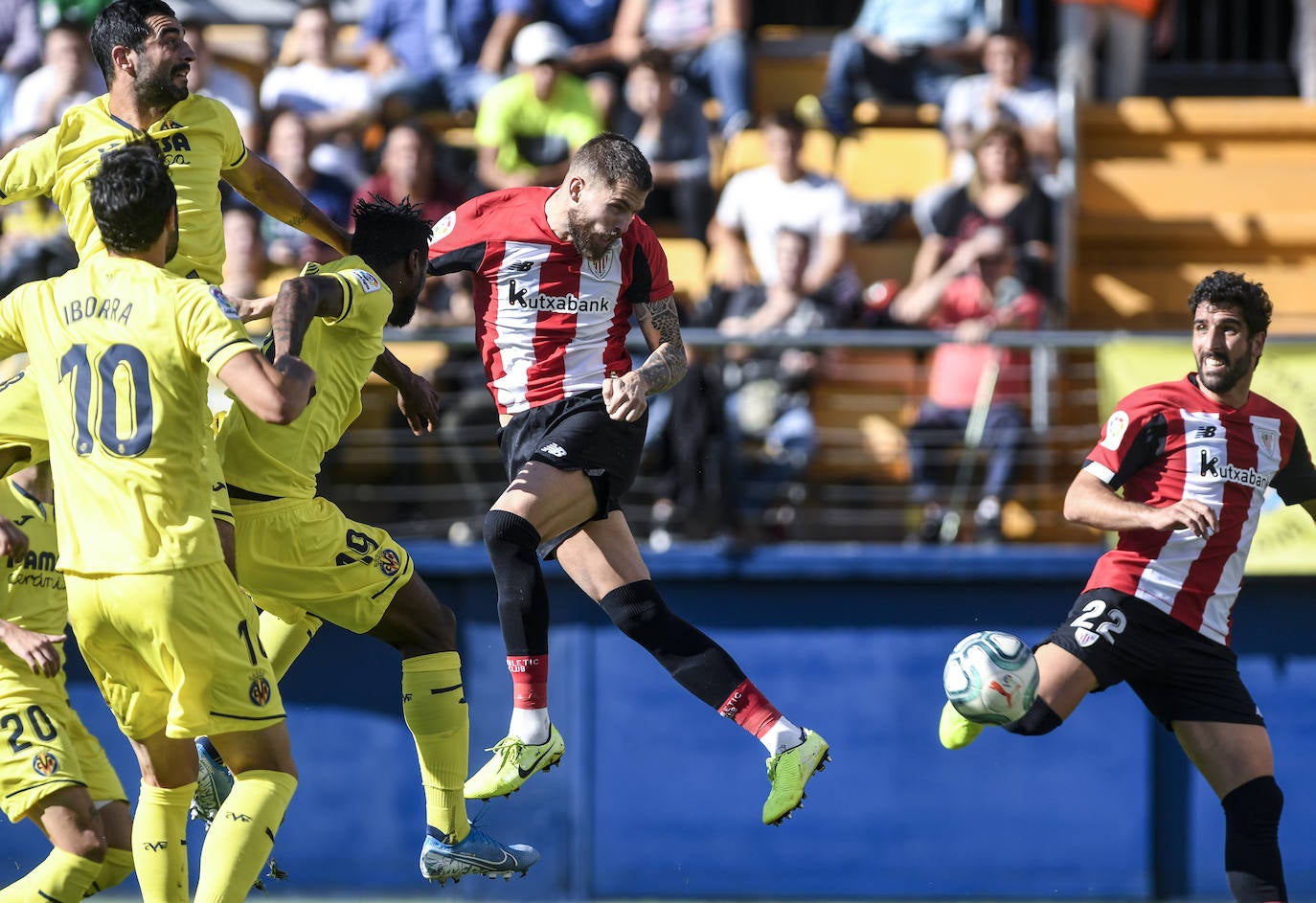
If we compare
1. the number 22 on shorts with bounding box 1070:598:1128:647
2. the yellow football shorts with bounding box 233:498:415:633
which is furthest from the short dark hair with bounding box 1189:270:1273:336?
the yellow football shorts with bounding box 233:498:415:633

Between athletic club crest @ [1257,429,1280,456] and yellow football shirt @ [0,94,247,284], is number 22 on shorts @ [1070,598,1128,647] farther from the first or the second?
yellow football shirt @ [0,94,247,284]

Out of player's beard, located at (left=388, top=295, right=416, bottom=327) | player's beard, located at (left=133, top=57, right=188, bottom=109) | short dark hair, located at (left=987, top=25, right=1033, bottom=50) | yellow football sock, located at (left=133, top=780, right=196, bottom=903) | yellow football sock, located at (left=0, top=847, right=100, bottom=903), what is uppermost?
player's beard, located at (left=133, top=57, right=188, bottom=109)

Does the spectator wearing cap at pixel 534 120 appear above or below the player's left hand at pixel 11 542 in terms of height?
above

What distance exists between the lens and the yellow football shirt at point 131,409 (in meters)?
5.14

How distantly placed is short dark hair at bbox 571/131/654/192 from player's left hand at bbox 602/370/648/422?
69 cm

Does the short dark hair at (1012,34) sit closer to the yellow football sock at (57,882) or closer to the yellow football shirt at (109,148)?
the yellow football shirt at (109,148)

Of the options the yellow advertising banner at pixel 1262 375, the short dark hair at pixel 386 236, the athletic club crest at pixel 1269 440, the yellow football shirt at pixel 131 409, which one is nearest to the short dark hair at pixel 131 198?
the yellow football shirt at pixel 131 409

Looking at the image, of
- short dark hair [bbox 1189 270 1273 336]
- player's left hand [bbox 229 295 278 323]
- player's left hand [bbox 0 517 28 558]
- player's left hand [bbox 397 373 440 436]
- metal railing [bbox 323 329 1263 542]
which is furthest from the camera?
metal railing [bbox 323 329 1263 542]

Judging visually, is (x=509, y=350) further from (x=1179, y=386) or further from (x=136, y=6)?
(x=1179, y=386)

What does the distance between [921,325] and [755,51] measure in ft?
10.4

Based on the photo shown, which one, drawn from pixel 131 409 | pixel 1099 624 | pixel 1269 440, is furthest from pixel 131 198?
pixel 1269 440

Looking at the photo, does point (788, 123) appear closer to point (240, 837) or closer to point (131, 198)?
point (131, 198)

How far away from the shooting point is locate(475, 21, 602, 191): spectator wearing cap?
421 inches

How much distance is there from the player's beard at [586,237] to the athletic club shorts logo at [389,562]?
1.30 meters
